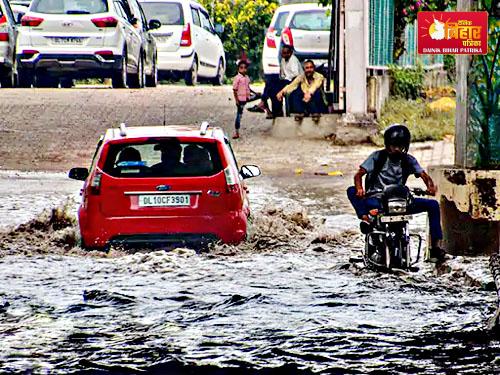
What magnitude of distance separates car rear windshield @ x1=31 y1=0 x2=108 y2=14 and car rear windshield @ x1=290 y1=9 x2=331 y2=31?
4540 mm

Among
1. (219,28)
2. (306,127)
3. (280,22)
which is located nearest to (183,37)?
(219,28)

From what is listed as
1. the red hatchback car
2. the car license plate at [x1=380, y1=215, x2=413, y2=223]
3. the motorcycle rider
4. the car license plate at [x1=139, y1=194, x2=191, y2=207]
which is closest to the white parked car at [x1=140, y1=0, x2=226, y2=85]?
the red hatchback car

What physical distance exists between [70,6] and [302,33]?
5.18 meters

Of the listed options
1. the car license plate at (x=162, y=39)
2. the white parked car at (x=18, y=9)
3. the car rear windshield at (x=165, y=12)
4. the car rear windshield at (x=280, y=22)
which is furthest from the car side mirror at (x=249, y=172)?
the white parked car at (x=18, y=9)

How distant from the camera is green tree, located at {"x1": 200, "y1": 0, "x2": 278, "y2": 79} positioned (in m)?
51.0

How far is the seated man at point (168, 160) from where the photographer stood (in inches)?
508

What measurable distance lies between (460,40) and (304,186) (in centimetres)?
740

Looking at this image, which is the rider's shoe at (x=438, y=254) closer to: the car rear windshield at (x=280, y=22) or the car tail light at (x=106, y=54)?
the car tail light at (x=106, y=54)

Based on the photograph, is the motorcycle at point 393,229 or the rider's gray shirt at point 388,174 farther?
the rider's gray shirt at point 388,174

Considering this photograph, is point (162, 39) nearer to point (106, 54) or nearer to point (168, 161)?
point (106, 54)

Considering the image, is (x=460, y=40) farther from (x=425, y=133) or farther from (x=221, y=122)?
(x=221, y=122)

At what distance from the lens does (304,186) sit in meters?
19.5

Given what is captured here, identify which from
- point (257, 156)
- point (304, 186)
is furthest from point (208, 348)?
point (257, 156)

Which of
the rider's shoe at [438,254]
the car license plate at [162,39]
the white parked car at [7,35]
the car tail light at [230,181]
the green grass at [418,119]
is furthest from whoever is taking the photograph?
the car license plate at [162,39]
